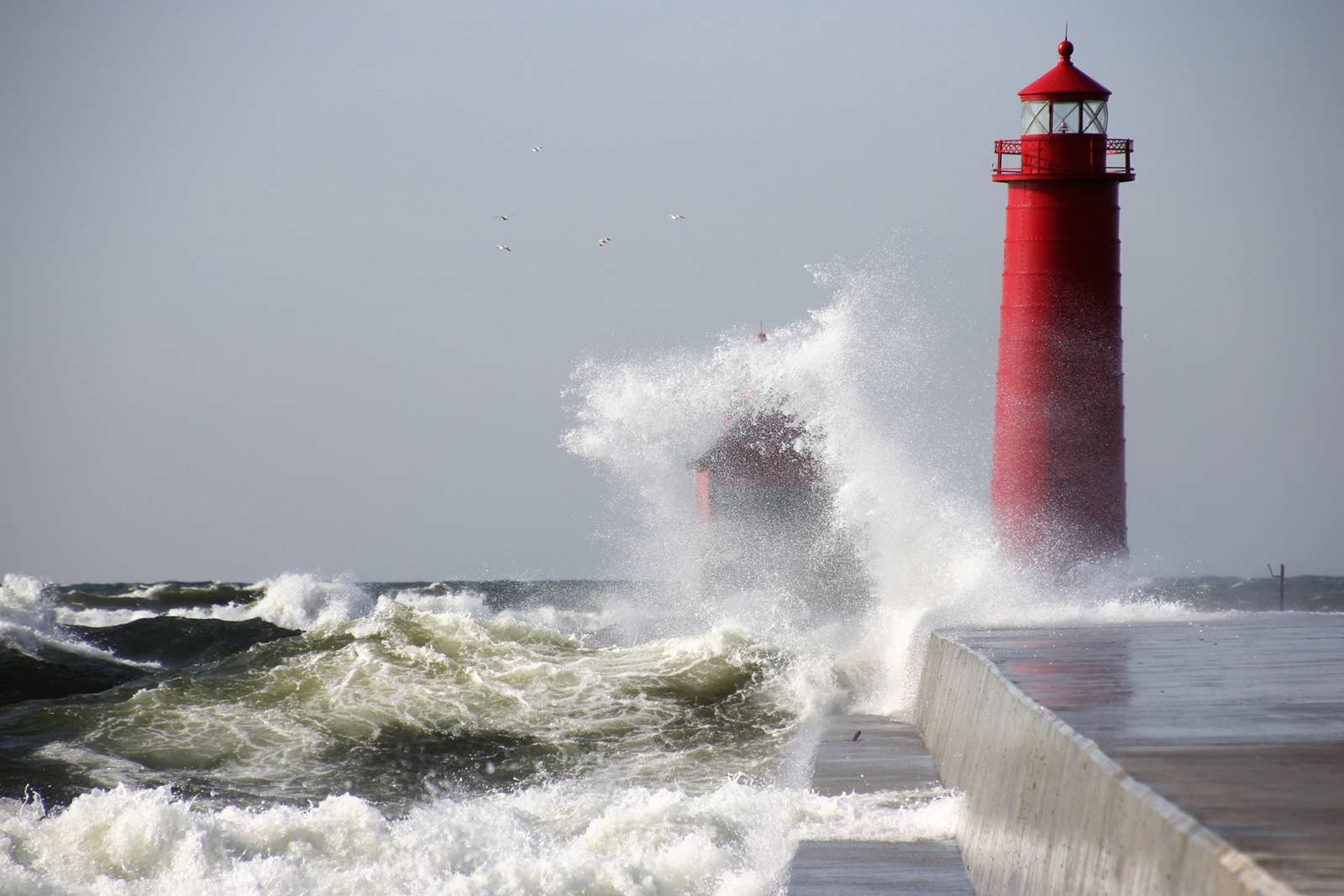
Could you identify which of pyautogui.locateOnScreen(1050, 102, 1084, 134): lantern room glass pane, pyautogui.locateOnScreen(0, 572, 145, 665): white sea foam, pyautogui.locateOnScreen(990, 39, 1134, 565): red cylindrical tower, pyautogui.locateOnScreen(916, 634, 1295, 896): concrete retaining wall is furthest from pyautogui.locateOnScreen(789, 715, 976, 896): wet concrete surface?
pyautogui.locateOnScreen(0, 572, 145, 665): white sea foam

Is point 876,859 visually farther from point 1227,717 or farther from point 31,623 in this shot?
point 31,623

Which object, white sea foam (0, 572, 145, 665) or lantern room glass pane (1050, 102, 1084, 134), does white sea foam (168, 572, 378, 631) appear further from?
lantern room glass pane (1050, 102, 1084, 134)

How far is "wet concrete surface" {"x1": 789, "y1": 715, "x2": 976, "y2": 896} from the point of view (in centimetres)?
560

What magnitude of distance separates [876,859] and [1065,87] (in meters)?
10.7

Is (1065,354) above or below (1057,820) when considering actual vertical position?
above

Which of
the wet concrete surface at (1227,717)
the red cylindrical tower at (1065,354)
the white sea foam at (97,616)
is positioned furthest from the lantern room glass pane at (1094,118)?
the white sea foam at (97,616)

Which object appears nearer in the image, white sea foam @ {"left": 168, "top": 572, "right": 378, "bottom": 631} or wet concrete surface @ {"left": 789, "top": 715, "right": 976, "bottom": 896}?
wet concrete surface @ {"left": 789, "top": 715, "right": 976, "bottom": 896}

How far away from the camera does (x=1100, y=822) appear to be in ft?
12.9

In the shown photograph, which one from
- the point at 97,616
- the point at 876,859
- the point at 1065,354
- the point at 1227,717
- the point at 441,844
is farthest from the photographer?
the point at 97,616

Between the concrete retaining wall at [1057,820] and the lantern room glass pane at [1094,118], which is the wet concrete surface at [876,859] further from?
the lantern room glass pane at [1094,118]

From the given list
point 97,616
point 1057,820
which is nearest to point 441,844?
point 1057,820

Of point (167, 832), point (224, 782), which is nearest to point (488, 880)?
point (167, 832)

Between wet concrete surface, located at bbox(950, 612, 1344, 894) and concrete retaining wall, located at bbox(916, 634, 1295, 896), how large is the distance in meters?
0.07

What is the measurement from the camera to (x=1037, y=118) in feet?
49.4
